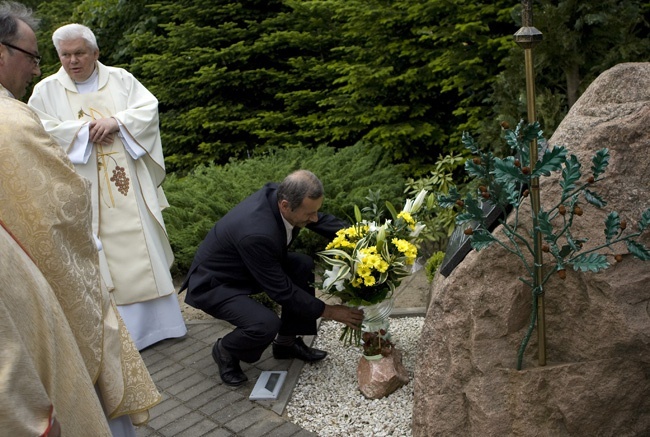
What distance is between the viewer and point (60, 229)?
252 cm

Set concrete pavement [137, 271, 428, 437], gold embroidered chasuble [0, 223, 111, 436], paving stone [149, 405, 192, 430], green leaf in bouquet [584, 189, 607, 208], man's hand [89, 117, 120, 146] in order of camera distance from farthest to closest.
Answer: man's hand [89, 117, 120, 146], paving stone [149, 405, 192, 430], concrete pavement [137, 271, 428, 437], green leaf in bouquet [584, 189, 607, 208], gold embroidered chasuble [0, 223, 111, 436]

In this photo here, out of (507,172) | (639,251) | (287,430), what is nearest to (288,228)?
(287,430)

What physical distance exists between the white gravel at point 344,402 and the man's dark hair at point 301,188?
1099mm

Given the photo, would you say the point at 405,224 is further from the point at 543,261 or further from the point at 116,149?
the point at 116,149

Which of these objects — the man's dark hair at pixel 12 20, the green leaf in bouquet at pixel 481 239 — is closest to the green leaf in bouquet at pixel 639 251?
the green leaf in bouquet at pixel 481 239

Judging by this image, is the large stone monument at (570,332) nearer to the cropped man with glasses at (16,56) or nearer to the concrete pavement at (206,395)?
the concrete pavement at (206,395)

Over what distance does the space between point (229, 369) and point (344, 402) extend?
779mm

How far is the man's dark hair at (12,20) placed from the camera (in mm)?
2520

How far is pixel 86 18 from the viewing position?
12.1 metres

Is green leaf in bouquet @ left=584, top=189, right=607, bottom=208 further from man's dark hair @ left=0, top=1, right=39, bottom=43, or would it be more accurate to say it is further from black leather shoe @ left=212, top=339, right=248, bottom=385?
black leather shoe @ left=212, top=339, right=248, bottom=385

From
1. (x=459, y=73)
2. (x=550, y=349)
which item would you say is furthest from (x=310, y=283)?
(x=459, y=73)

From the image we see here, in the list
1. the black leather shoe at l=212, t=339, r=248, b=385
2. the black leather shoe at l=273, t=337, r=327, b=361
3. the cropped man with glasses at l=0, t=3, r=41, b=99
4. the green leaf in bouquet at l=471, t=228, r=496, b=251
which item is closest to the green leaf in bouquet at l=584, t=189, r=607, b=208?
the green leaf in bouquet at l=471, t=228, r=496, b=251

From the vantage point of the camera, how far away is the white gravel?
3.99m

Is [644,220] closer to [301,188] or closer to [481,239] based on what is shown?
[481,239]
